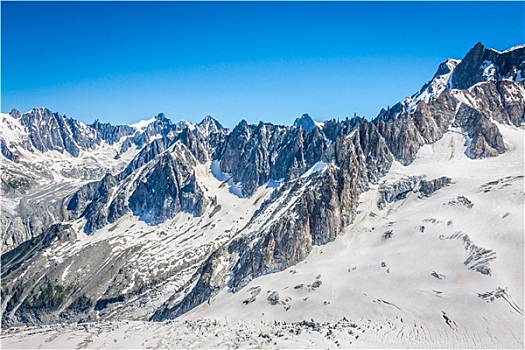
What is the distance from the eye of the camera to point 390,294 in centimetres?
10575

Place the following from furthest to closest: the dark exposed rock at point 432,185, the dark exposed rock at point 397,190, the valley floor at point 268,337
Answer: the dark exposed rock at point 397,190
the dark exposed rock at point 432,185
the valley floor at point 268,337

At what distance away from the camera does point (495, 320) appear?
8312 cm

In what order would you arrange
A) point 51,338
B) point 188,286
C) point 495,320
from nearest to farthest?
point 495,320 < point 51,338 < point 188,286

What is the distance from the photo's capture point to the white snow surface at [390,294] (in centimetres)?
8381

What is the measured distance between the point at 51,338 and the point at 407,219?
116709mm

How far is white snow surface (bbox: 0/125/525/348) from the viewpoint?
8381cm

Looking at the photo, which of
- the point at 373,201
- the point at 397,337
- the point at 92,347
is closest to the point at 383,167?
the point at 373,201

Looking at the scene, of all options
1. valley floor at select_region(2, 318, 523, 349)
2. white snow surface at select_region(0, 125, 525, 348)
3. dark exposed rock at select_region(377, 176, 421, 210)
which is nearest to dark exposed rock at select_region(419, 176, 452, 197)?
white snow surface at select_region(0, 125, 525, 348)

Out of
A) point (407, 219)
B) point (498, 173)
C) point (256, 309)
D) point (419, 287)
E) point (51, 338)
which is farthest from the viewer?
point (498, 173)

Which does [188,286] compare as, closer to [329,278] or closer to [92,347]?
[329,278]

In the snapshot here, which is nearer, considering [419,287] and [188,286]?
[419,287]

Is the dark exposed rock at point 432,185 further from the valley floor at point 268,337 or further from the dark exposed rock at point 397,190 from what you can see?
the valley floor at point 268,337

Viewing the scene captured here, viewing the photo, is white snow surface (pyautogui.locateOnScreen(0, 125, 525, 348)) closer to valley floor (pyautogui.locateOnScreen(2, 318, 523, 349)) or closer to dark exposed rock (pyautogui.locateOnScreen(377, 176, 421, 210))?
valley floor (pyautogui.locateOnScreen(2, 318, 523, 349))

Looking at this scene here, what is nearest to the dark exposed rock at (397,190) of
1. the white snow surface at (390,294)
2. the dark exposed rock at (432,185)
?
the white snow surface at (390,294)
